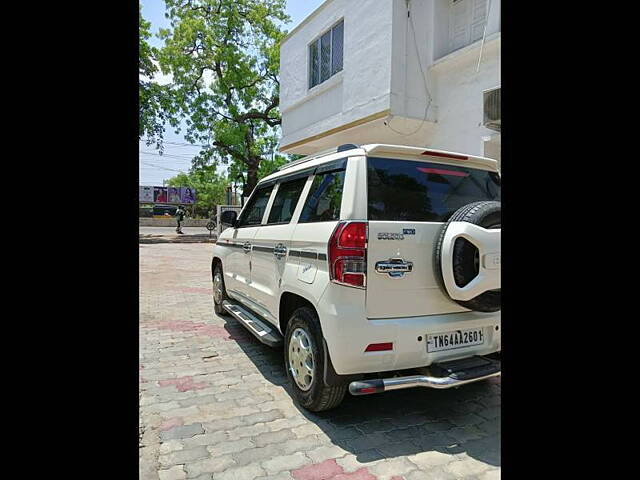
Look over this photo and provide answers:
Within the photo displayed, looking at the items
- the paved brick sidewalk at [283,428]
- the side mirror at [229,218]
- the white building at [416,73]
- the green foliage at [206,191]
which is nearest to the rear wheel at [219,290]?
the side mirror at [229,218]

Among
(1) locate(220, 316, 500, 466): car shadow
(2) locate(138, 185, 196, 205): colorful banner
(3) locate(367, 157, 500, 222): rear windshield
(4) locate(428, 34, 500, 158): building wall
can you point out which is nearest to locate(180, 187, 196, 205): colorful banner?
(2) locate(138, 185, 196, 205): colorful banner

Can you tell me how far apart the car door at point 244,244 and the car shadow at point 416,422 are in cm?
130

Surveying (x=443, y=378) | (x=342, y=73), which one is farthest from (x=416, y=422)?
(x=342, y=73)

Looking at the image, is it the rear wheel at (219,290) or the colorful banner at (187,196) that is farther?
the colorful banner at (187,196)

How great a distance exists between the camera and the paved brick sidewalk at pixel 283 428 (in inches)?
101

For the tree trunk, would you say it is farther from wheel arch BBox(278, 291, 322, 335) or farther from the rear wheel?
wheel arch BBox(278, 291, 322, 335)

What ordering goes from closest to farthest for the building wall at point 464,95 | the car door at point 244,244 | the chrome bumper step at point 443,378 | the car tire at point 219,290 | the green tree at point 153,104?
1. the chrome bumper step at point 443,378
2. the car door at point 244,244
3. the car tire at point 219,290
4. the building wall at point 464,95
5. the green tree at point 153,104

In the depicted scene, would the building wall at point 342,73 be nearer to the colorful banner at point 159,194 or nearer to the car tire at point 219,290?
the car tire at point 219,290

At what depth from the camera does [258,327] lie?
4219 mm

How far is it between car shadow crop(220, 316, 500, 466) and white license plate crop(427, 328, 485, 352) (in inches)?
22.8
